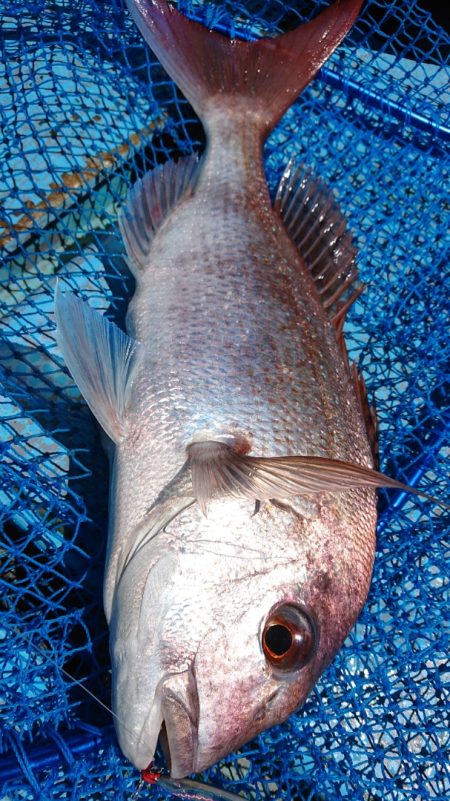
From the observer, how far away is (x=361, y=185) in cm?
253

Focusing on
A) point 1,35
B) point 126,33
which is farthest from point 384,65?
point 1,35

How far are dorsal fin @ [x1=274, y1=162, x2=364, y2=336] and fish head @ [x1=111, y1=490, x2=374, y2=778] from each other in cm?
71

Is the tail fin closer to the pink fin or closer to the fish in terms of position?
the fish

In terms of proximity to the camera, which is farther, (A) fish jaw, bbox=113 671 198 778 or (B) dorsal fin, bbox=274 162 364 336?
(B) dorsal fin, bbox=274 162 364 336

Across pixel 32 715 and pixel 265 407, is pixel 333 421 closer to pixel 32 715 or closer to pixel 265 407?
pixel 265 407

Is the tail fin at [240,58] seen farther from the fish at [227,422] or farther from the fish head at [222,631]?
the fish head at [222,631]

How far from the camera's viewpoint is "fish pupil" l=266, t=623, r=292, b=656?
4.31 feet

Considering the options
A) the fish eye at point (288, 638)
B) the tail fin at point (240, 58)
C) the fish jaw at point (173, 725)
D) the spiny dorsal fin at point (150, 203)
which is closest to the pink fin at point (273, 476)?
the fish eye at point (288, 638)

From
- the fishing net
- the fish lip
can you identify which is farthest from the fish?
the fishing net

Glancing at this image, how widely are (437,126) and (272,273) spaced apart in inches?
48.6

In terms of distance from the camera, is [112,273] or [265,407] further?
[112,273]

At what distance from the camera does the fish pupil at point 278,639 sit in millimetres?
1313

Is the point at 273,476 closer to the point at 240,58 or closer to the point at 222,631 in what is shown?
the point at 222,631

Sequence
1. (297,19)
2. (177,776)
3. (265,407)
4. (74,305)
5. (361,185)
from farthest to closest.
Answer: (297,19)
(361,185)
(74,305)
(265,407)
(177,776)
